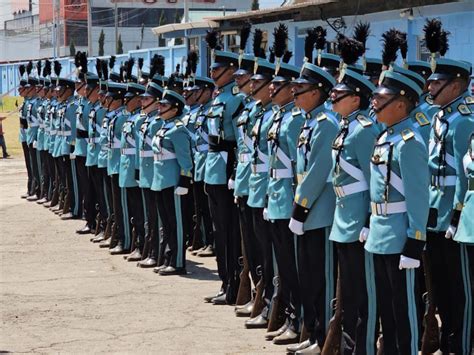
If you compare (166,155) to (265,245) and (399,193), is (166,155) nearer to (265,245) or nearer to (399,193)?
(265,245)

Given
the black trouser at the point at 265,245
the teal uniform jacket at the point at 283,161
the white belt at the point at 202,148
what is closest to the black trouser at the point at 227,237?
the black trouser at the point at 265,245

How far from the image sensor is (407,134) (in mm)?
6316

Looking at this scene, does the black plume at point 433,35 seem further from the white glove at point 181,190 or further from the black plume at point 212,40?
the white glove at point 181,190

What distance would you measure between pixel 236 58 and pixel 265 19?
34.6ft

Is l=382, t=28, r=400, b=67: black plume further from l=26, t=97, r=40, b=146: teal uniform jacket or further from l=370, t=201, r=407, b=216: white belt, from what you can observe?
l=26, t=97, r=40, b=146: teal uniform jacket

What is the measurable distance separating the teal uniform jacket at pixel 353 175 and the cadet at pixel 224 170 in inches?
109

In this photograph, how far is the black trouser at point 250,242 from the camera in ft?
28.9

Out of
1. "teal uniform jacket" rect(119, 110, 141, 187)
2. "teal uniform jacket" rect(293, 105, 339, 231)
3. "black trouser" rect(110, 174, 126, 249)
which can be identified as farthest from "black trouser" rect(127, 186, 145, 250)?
"teal uniform jacket" rect(293, 105, 339, 231)

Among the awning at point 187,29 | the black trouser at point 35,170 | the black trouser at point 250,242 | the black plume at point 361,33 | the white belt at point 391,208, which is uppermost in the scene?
the black plume at point 361,33

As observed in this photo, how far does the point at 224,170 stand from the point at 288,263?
6.14 feet

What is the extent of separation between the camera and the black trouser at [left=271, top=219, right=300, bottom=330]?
785cm

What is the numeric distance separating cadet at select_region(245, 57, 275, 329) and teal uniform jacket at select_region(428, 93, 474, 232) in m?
1.40

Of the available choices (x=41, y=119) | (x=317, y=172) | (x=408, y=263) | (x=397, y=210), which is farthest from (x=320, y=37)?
(x=41, y=119)

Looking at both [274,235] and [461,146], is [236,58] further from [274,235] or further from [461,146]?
[461,146]
